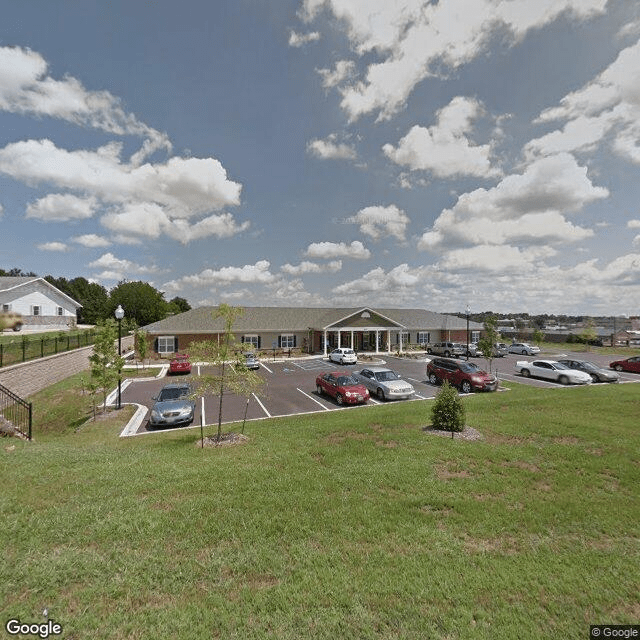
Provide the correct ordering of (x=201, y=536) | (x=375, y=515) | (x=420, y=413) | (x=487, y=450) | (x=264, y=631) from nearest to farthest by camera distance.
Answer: (x=264, y=631) < (x=201, y=536) < (x=375, y=515) < (x=487, y=450) < (x=420, y=413)

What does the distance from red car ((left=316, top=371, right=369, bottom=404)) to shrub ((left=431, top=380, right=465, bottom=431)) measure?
6622 mm

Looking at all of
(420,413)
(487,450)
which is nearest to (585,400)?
(420,413)

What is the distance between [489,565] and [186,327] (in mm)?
39824

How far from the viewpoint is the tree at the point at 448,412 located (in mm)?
10469

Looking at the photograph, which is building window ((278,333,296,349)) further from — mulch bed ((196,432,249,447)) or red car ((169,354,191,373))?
mulch bed ((196,432,249,447))

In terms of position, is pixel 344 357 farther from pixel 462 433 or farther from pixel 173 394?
pixel 462 433

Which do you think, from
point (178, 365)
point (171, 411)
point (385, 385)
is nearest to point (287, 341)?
point (178, 365)

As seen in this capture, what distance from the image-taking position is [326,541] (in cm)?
503

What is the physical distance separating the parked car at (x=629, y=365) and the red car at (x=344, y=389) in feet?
78.1

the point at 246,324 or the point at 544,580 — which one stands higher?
the point at 246,324

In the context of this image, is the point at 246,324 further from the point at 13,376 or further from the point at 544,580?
the point at 544,580

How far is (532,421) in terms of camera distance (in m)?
11.7

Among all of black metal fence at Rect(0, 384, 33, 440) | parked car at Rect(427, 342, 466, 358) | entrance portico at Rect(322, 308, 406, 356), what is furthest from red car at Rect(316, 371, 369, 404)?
parked car at Rect(427, 342, 466, 358)

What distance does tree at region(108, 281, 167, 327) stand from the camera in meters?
68.1
